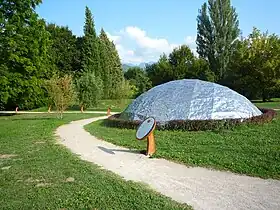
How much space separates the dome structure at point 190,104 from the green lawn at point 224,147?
1.67 metres

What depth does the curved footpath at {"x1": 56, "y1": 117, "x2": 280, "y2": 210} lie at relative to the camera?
6.33 meters

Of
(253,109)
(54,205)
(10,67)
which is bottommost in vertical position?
(54,205)

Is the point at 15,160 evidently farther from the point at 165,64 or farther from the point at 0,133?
the point at 165,64

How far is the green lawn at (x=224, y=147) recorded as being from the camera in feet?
29.2

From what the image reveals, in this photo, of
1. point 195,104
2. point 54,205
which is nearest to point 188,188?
point 54,205

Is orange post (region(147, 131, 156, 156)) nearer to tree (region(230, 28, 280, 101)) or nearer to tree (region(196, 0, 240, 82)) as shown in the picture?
tree (region(230, 28, 280, 101))

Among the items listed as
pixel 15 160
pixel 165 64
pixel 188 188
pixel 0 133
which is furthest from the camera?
pixel 165 64

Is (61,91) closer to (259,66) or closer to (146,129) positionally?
(146,129)

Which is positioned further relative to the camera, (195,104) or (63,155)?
(195,104)

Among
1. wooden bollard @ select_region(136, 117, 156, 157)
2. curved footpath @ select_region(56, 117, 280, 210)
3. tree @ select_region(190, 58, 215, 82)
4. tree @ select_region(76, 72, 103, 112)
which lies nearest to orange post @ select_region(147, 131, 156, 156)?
wooden bollard @ select_region(136, 117, 156, 157)

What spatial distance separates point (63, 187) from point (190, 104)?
11.1 m

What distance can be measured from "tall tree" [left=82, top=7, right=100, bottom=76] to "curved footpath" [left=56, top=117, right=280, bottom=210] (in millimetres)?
42366

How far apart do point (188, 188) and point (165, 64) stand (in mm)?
53027

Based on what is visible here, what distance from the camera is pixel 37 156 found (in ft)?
35.8
